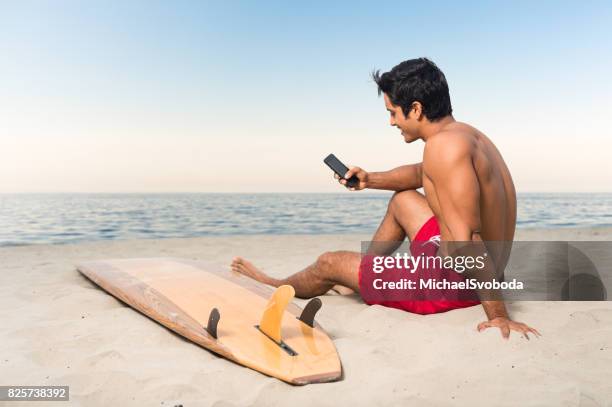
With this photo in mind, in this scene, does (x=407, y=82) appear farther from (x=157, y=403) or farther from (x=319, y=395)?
(x=157, y=403)

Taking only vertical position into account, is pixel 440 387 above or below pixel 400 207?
below

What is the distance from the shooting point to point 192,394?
2049 millimetres

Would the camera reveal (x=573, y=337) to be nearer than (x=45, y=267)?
Yes

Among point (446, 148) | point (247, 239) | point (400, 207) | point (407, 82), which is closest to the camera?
point (446, 148)

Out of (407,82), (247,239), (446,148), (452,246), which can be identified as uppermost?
(407,82)

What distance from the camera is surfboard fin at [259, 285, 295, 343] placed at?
2.47 metres

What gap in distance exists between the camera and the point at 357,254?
10.4 ft

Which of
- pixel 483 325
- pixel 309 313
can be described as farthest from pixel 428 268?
pixel 309 313

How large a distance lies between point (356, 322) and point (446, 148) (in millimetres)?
1050

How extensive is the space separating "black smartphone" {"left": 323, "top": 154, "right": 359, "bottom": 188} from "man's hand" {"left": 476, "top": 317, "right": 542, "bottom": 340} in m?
1.09

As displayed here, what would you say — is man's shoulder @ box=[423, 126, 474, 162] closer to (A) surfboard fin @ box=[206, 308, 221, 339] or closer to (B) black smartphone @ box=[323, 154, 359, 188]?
(B) black smartphone @ box=[323, 154, 359, 188]

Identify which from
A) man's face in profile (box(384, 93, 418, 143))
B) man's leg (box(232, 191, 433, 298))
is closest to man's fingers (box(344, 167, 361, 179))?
man's leg (box(232, 191, 433, 298))

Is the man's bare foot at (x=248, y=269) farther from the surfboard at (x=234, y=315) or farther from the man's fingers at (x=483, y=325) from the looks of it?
the man's fingers at (x=483, y=325)

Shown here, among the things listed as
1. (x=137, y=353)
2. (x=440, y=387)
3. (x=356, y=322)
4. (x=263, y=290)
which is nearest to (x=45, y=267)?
(x=263, y=290)
